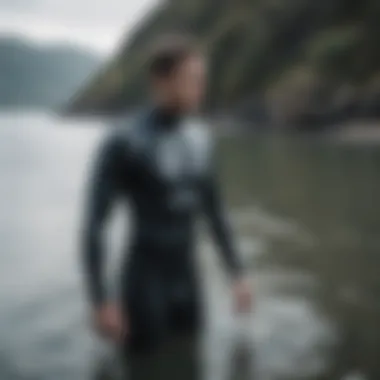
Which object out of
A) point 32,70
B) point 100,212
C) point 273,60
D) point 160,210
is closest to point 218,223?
point 160,210

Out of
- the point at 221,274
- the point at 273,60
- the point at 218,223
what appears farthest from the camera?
the point at 273,60

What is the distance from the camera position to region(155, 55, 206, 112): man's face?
4.01 ft

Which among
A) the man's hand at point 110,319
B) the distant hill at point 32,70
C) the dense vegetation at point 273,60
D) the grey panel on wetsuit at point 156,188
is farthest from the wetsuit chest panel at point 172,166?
the distant hill at point 32,70

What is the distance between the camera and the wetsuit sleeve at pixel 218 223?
4.35 ft

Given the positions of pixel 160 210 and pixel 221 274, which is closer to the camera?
pixel 160 210

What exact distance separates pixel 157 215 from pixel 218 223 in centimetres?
11

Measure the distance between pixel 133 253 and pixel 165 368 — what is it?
0.31 meters

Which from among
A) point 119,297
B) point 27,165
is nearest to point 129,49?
point 27,165

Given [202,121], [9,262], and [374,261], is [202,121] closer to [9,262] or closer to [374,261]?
[9,262]

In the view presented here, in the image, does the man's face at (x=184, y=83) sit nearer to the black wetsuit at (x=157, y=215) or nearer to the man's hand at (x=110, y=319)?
the black wetsuit at (x=157, y=215)

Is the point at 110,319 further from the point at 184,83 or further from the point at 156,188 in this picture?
the point at 184,83

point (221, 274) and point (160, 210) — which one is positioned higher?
point (160, 210)

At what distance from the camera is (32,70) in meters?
1.69

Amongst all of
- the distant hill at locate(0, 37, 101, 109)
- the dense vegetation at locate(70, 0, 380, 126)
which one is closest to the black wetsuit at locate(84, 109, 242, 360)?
the dense vegetation at locate(70, 0, 380, 126)
